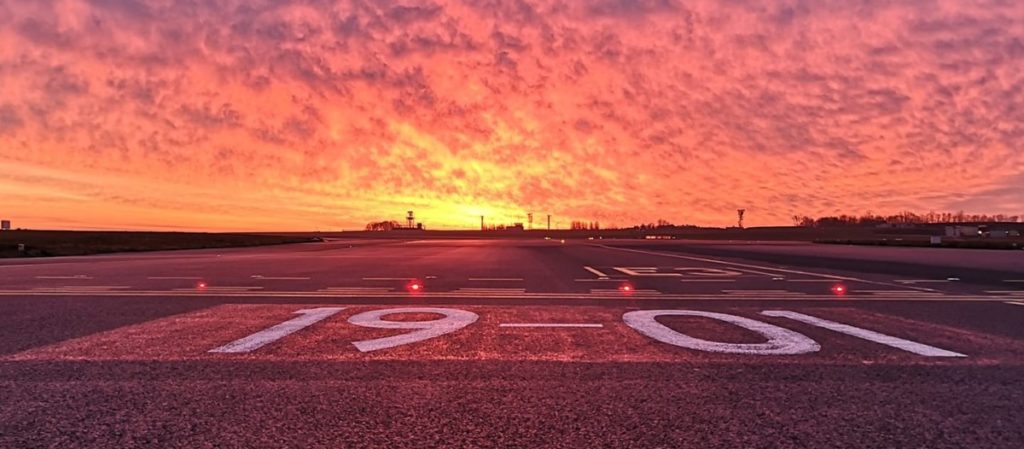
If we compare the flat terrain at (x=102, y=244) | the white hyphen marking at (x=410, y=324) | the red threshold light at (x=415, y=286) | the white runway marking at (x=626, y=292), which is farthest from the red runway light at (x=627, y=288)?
the flat terrain at (x=102, y=244)

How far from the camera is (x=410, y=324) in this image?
403 inches

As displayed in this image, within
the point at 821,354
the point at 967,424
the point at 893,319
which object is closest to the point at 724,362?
the point at 821,354

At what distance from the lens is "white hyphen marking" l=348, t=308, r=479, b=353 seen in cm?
852

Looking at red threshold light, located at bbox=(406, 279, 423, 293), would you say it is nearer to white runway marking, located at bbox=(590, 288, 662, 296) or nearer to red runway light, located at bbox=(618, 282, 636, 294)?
white runway marking, located at bbox=(590, 288, 662, 296)

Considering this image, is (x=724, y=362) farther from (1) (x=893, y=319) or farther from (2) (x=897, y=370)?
(1) (x=893, y=319)

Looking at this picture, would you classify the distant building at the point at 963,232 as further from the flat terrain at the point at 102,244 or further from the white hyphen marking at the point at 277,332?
the white hyphen marking at the point at 277,332

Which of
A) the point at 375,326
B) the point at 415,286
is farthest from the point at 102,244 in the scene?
the point at 375,326

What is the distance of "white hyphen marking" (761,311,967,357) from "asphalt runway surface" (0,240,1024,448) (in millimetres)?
45

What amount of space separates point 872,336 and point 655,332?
309 centimetres

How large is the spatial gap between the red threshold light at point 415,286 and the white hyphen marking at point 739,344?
6.90 metres

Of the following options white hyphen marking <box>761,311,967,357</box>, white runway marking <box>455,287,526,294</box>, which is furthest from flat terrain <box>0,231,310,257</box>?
white hyphen marking <box>761,311,967,357</box>

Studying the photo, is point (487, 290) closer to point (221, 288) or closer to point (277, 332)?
point (221, 288)

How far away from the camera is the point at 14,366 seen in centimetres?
706

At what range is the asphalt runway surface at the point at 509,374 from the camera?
15.6 ft
